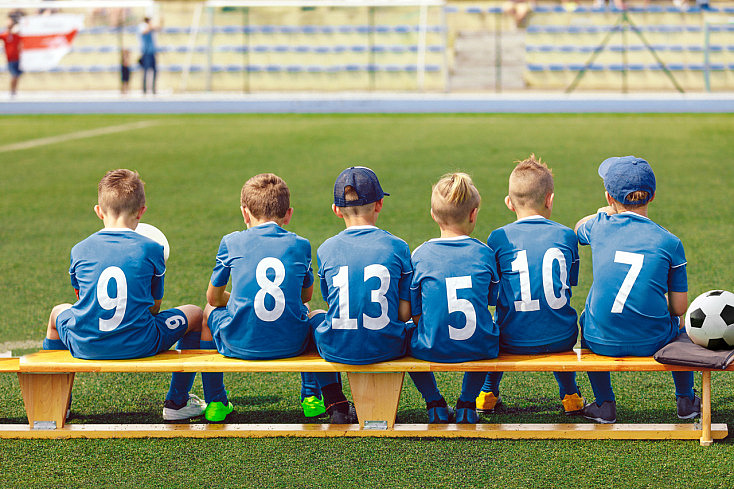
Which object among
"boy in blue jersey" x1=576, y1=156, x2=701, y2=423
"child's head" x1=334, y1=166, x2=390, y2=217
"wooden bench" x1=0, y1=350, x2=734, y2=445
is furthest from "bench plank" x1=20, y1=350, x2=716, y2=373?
"child's head" x1=334, y1=166, x2=390, y2=217

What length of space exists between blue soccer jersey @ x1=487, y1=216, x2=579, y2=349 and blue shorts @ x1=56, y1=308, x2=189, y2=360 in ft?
4.93

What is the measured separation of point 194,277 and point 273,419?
296 cm

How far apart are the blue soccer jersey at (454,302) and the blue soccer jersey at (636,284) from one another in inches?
18.6

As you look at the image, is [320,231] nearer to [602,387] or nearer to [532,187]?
[532,187]

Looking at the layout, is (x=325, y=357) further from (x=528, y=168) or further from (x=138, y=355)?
(x=528, y=168)

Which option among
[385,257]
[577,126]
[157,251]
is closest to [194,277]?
[157,251]

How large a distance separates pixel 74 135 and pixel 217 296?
14056mm

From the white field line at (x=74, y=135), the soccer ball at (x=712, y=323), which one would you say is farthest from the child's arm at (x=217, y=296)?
the white field line at (x=74, y=135)

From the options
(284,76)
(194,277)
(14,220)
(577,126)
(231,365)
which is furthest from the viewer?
(284,76)

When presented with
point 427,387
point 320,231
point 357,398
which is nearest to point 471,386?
point 427,387

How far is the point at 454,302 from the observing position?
3799mm

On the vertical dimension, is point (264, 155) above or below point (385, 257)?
above

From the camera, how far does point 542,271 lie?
12.8ft

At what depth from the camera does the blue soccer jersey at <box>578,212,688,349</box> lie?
3834 millimetres
